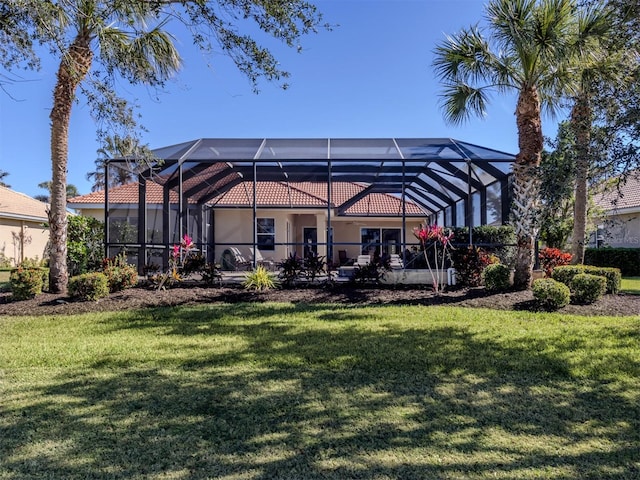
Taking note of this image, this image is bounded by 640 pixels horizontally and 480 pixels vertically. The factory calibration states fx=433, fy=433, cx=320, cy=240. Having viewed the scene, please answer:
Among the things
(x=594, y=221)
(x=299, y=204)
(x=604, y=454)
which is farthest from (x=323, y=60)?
(x=594, y=221)

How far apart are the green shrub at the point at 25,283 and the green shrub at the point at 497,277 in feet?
32.4

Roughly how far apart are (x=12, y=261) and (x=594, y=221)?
27.3m

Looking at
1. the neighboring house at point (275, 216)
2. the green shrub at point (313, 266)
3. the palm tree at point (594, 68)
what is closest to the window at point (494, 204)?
the neighboring house at point (275, 216)

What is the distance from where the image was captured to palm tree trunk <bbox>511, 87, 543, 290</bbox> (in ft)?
31.3

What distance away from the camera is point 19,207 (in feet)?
76.9

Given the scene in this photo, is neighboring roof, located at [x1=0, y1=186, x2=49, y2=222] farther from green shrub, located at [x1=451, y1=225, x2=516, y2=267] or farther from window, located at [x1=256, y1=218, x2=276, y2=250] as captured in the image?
green shrub, located at [x1=451, y1=225, x2=516, y2=267]

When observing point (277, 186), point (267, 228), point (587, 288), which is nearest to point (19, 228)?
point (267, 228)

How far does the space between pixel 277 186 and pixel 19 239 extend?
1423 centimetres

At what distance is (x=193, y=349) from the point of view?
231 inches

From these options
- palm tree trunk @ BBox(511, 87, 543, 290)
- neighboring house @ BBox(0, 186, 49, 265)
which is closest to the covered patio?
palm tree trunk @ BBox(511, 87, 543, 290)

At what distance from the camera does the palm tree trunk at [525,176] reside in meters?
9.55

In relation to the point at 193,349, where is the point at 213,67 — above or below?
above

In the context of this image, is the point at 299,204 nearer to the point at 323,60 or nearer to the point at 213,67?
the point at 323,60

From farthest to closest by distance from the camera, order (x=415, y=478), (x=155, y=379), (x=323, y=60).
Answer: (x=323, y=60) < (x=155, y=379) < (x=415, y=478)
